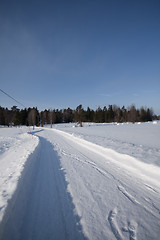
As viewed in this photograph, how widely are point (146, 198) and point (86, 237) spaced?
1.62m

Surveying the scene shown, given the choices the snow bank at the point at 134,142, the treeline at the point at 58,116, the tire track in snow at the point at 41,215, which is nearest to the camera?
the tire track in snow at the point at 41,215

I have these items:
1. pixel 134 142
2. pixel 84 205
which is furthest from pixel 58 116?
pixel 84 205

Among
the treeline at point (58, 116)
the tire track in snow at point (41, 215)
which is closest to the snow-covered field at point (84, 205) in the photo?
the tire track in snow at point (41, 215)

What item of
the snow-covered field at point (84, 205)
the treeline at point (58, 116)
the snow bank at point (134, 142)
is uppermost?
the treeline at point (58, 116)

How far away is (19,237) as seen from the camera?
151cm

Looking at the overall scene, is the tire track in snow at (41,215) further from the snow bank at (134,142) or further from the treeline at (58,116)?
the treeline at (58,116)

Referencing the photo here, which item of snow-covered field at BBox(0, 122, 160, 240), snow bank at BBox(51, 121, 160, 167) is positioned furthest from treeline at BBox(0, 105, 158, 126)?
snow-covered field at BBox(0, 122, 160, 240)

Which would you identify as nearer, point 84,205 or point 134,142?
point 84,205

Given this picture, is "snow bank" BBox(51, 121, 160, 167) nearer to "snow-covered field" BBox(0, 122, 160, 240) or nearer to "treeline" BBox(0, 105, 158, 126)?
"snow-covered field" BBox(0, 122, 160, 240)

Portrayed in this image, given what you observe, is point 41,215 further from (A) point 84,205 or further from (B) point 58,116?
(B) point 58,116

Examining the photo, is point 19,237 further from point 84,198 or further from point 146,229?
point 146,229

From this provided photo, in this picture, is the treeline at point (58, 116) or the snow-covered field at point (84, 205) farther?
the treeline at point (58, 116)

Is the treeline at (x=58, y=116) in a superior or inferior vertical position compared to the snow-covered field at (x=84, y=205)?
superior

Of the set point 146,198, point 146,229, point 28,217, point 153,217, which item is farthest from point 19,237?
point 146,198
